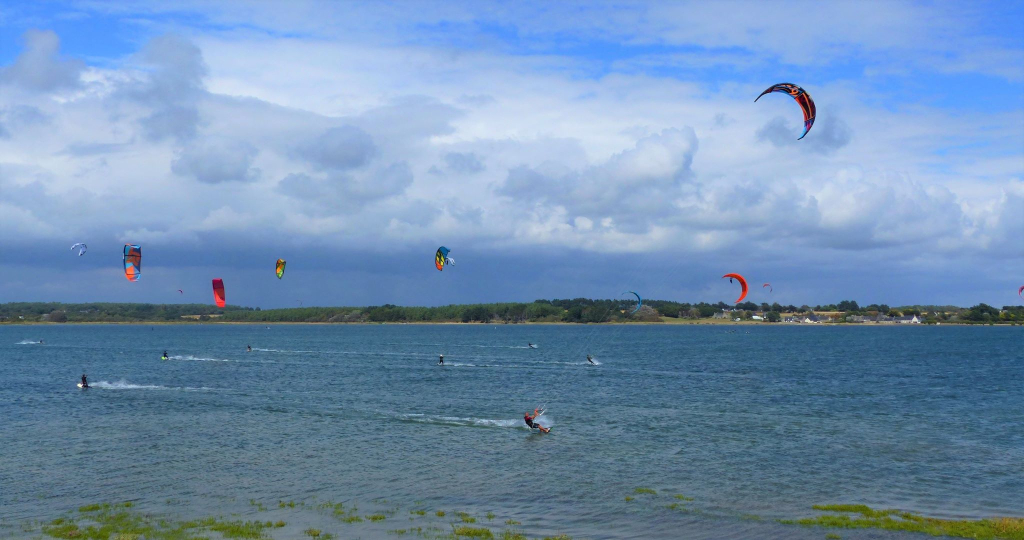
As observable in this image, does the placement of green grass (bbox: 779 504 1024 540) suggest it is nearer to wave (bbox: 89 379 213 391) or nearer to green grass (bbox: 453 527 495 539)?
green grass (bbox: 453 527 495 539)

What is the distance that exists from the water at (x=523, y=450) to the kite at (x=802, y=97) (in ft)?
37.7

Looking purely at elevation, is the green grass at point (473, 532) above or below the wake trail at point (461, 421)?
above

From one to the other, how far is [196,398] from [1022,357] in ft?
303

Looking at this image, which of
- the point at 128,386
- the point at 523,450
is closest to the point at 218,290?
the point at 128,386

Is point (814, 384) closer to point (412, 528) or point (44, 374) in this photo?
point (412, 528)

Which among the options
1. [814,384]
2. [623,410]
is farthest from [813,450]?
[814,384]

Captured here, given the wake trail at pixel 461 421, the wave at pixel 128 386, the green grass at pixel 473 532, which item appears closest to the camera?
the green grass at pixel 473 532

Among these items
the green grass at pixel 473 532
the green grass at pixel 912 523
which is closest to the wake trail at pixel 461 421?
→ the green grass at pixel 473 532

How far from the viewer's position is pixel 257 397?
44.6 m

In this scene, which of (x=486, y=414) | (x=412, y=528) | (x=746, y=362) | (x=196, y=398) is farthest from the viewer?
(x=746, y=362)

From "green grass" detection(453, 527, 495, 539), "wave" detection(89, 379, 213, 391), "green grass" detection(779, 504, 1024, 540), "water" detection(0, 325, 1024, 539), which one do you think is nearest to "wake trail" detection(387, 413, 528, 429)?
"water" detection(0, 325, 1024, 539)

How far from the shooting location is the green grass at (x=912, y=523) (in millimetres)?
17078

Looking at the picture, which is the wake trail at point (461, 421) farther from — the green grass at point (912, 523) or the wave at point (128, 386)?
the wave at point (128, 386)

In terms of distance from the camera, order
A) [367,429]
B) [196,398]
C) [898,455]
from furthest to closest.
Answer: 1. [196,398]
2. [367,429]
3. [898,455]
